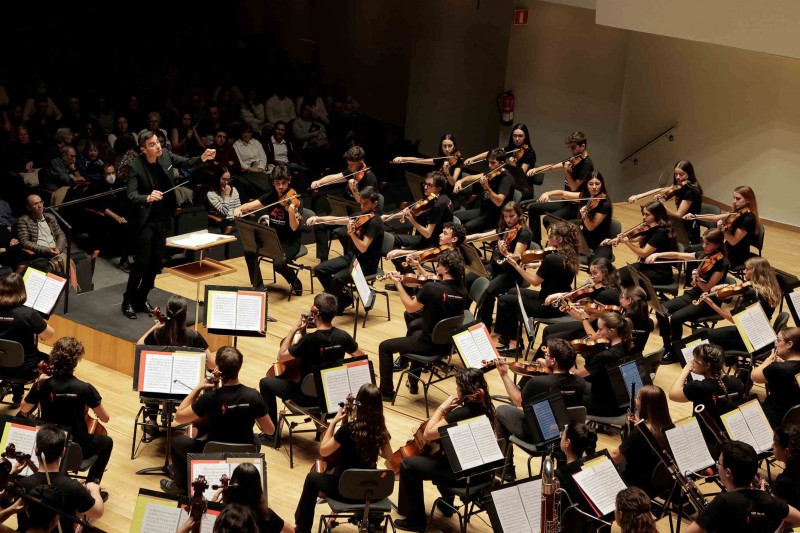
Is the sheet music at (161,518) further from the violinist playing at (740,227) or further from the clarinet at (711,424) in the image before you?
the violinist playing at (740,227)

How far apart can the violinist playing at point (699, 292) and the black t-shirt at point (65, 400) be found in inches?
205

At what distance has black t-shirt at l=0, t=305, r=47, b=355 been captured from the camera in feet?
24.8

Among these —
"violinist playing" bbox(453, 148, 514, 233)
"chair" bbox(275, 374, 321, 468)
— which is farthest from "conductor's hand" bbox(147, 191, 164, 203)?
"violinist playing" bbox(453, 148, 514, 233)

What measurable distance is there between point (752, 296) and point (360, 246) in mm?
3535

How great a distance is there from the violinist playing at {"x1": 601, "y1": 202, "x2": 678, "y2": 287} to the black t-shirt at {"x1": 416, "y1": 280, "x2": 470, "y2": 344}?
228cm

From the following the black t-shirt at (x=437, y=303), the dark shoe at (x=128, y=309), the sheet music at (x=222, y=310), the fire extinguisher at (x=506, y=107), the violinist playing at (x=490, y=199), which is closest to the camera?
the sheet music at (x=222, y=310)

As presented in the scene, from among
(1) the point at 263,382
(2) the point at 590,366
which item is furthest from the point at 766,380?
(1) the point at 263,382

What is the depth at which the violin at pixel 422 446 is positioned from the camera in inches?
252

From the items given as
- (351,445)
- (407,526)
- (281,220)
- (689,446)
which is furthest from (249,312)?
(689,446)

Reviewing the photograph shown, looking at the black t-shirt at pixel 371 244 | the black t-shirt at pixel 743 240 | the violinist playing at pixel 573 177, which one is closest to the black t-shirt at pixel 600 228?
the violinist playing at pixel 573 177

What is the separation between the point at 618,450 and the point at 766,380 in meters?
1.70

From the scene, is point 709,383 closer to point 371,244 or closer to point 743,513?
point 743,513

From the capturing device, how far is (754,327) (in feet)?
→ 26.7

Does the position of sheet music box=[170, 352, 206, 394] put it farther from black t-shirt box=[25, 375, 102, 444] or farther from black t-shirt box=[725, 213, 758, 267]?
black t-shirt box=[725, 213, 758, 267]
